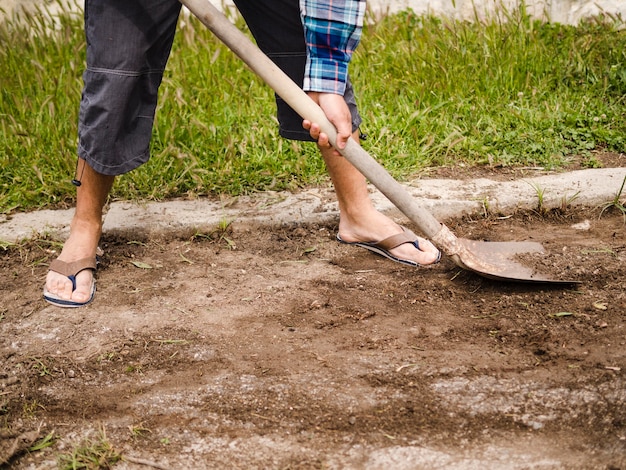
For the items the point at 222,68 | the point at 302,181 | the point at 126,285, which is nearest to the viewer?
the point at 126,285

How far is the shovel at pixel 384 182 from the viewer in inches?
89.7

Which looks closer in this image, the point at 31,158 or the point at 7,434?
the point at 7,434

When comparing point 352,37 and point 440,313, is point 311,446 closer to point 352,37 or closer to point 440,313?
point 440,313

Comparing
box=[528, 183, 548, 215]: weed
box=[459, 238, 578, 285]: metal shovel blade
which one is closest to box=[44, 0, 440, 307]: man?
box=[459, 238, 578, 285]: metal shovel blade

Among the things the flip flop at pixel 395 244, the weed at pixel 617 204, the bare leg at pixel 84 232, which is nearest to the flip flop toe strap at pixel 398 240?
the flip flop at pixel 395 244

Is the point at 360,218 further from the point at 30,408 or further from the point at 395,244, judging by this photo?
the point at 30,408

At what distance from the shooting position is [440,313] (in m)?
2.52

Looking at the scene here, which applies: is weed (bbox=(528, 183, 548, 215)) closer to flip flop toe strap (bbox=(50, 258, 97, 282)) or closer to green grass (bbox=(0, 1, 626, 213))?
green grass (bbox=(0, 1, 626, 213))

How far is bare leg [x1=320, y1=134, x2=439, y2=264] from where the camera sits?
287 centimetres

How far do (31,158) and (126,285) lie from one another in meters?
1.02

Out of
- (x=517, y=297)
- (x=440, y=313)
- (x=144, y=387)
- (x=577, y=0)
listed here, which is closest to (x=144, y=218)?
(x=144, y=387)

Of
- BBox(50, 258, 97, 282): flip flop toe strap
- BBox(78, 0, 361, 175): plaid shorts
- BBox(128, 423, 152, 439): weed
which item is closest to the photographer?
BBox(128, 423, 152, 439): weed

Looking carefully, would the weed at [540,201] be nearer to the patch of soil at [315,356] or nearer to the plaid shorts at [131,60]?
the patch of soil at [315,356]

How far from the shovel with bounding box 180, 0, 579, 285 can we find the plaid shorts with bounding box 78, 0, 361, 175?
A: 213 mm
